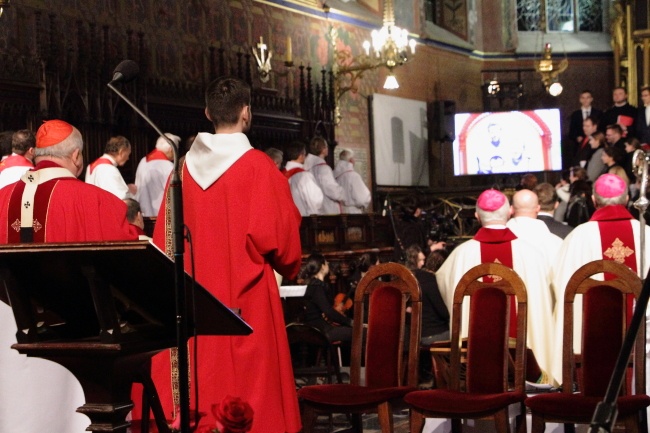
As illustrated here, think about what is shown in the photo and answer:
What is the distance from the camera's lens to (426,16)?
23.0 meters

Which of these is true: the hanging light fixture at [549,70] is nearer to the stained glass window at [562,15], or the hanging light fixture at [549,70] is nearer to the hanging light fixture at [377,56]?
the stained glass window at [562,15]

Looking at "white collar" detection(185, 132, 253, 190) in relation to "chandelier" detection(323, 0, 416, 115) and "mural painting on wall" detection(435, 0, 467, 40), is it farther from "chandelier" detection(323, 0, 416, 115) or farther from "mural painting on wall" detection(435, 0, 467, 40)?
"mural painting on wall" detection(435, 0, 467, 40)

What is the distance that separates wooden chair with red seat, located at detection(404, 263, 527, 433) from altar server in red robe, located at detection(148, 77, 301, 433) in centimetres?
73

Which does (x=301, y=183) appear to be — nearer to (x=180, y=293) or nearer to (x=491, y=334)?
(x=491, y=334)

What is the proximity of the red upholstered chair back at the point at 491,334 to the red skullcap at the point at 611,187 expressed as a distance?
1977mm

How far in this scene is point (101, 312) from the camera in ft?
12.3

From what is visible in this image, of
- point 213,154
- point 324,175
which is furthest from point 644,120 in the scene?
point 213,154

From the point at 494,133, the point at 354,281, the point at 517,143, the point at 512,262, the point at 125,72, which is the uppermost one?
the point at 494,133

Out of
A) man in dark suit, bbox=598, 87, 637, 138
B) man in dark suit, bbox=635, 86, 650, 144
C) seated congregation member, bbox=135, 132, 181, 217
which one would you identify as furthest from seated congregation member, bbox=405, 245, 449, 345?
man in dark suit, bbox=598, 87, 637, 138

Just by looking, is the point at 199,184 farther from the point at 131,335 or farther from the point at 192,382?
the point at 131,335

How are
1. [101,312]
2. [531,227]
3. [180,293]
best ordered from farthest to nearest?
[531,227]
[101,312]
[180,293]

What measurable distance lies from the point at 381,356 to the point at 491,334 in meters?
0.63

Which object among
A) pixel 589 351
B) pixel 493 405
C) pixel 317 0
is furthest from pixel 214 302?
pixel 317 0

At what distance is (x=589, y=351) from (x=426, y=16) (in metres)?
18.3
